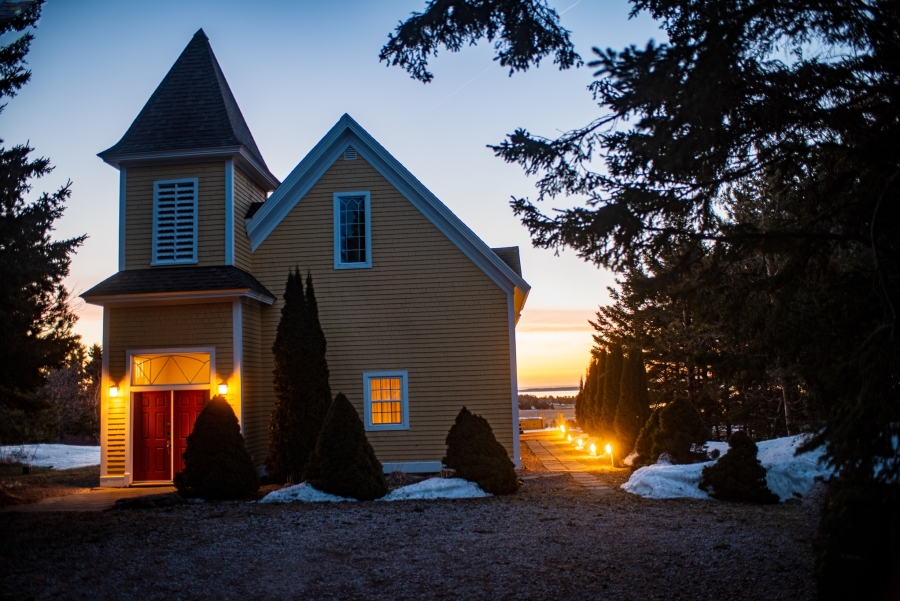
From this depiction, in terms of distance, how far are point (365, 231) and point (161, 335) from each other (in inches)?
200

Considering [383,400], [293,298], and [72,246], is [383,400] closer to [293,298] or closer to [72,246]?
[293,298]

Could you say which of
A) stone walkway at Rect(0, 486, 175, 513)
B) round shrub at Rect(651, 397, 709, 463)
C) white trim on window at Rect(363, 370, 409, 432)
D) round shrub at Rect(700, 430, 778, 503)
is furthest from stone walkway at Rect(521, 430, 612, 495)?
stone walkway at Rect(0, 486, 175, 513)

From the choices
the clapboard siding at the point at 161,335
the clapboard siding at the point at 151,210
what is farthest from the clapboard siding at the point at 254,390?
the clapboard siding at the point at 151,210

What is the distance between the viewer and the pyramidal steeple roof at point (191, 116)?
50.9 ft

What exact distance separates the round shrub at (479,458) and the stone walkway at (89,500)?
5.60 m

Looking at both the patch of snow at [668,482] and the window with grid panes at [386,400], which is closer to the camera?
the patch of snow at [668,482]

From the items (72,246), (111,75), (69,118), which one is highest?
(111,75)

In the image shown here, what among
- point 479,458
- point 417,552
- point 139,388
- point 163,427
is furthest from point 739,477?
point 139,388

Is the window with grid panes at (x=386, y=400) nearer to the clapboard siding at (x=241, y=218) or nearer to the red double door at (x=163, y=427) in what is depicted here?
the red double door at (x=163, y=427)

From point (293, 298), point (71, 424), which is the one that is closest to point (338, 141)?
point (293, 298)

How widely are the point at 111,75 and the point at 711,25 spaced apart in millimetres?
12465

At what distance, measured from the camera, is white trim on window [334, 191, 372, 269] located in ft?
52.0

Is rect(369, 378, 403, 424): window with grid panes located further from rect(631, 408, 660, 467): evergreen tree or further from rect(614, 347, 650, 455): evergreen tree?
rect(614, 347, 650, 455): evergreen tree

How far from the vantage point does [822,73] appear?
535 centimetres
